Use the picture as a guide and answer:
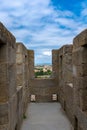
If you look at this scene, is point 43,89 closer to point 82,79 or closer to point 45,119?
point 45,119

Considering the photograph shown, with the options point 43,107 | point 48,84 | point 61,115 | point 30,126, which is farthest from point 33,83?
point 30,126

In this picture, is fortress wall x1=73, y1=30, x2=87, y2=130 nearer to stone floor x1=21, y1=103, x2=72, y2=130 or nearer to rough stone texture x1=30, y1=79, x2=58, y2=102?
stone floor x1=21, y1=103, x2=72, y2=130

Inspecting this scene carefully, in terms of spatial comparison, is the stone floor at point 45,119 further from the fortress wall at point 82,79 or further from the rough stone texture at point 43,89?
the fortress wall at point 82,79

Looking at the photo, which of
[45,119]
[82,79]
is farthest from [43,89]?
[82,79]

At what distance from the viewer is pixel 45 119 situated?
27.6 feet

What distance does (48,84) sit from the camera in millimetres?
12234

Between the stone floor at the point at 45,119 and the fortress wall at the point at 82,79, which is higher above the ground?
the fortress wall at the point at 82,79

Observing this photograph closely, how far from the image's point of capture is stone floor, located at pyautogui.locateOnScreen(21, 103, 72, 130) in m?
7.39

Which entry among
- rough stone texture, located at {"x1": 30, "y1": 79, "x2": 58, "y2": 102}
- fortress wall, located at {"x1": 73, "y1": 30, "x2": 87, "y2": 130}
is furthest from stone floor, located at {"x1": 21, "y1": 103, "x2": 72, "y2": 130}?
fortress wall, located at {"x1": 73, "y1": 30, "x2": 87, "y2": 130}

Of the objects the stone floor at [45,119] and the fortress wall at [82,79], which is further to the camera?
the stone floor at [45,119]

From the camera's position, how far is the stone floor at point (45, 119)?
24.3 feet

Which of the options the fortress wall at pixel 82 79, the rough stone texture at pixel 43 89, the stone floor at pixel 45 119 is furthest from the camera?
the rough stone texture at pixel 43 89

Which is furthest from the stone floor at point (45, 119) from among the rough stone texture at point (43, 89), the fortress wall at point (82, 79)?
the fortress wall at point (82, 79)

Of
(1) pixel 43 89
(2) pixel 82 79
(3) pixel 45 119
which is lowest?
(3) pixel 45 119
